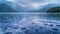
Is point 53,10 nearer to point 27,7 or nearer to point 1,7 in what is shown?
point 27,7

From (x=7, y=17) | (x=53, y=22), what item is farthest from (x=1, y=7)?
(x=53, y=22)

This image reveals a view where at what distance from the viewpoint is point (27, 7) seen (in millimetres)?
1963

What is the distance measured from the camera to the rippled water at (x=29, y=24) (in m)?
1.91

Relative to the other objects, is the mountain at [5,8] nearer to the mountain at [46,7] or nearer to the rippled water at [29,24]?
the rippled water at [29,24]

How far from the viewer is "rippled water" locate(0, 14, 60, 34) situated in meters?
1.91

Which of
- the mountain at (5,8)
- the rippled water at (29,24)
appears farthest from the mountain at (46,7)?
the mountain at (5,8)

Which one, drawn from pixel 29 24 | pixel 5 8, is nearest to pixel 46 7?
pixel 29 24

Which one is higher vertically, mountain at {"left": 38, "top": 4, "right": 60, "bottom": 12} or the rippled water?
mountain at {"left": 38, "top": 4, "right": 60, "bottom": 12}

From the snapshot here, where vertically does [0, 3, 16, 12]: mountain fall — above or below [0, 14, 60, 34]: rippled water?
above

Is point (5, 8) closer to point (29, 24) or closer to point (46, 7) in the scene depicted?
point (29, 24)

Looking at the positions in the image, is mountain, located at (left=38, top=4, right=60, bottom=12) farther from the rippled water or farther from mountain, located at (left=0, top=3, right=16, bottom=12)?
mountain, located at (left=0, top=3, right=16, bottom=12)

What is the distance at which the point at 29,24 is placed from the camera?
6.37ft

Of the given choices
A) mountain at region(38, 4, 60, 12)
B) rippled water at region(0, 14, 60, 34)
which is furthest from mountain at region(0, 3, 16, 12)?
mountain at region(38, 4, 60, 12)

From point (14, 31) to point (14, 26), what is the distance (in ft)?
0.27
